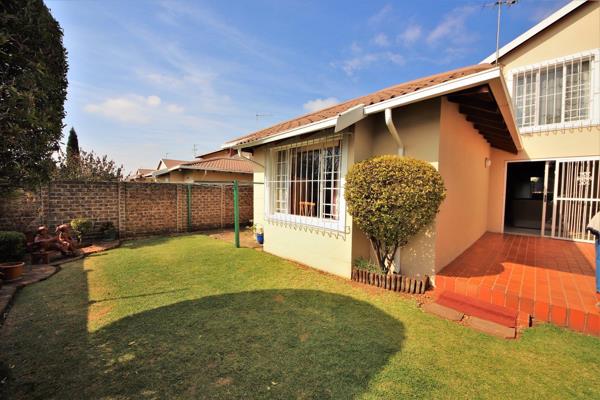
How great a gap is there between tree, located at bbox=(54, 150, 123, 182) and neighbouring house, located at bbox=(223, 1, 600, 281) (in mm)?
9863

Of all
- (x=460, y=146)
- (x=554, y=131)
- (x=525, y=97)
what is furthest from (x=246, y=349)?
(x=525, y=97)

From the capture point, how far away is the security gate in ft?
30.0

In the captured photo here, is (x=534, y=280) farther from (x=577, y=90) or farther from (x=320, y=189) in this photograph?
(x=577, y=90)

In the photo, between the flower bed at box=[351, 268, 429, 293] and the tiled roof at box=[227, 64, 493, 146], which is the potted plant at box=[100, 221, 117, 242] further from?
the flower bed at box=[351, 268, 429, 293]

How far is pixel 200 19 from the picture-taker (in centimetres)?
790

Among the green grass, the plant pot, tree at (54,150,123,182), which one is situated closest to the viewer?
the green grass

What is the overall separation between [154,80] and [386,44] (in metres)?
9.79

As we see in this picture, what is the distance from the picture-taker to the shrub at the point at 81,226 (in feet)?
30.2

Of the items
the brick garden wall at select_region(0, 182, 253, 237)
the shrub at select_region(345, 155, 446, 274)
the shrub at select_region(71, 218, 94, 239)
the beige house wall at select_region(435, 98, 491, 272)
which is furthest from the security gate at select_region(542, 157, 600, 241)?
the shrub at select_region(71, 218, 94, 239)

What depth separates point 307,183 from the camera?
24.0ft

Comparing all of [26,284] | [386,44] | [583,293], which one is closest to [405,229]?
[583,293]

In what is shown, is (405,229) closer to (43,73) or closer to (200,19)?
(43,73)

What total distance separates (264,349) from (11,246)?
8.51m

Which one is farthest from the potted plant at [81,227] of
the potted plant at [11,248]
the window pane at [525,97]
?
the window pane at [525,97]
